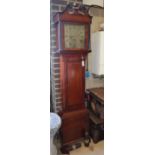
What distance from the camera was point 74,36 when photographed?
2.03 meters

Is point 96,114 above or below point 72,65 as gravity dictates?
below

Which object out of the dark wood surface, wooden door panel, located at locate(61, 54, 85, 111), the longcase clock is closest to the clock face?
the longcase clock

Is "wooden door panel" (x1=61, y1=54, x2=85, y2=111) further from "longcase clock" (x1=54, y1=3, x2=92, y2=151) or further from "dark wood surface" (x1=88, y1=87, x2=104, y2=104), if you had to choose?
"dark wood surface" (x1=88, y1=87, x2=104, y2=104)

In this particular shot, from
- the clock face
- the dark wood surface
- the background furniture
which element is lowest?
the background furniture

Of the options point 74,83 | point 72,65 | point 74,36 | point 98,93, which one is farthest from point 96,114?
point 74,36

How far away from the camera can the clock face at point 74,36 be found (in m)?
1.98

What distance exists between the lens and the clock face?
198cm

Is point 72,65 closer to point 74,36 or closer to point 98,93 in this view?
point 74,36

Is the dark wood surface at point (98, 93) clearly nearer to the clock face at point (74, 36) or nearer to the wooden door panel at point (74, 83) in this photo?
the wooden door panel at point (74, 83)
